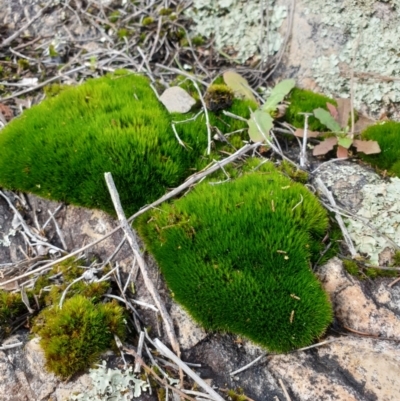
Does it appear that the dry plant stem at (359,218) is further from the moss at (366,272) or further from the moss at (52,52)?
the moss at (52,52)

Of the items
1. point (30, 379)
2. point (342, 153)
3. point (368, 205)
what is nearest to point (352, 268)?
point (368, 205)

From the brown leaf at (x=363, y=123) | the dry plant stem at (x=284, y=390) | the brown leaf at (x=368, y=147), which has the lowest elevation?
the dry plant stem at (x=284, y=390)

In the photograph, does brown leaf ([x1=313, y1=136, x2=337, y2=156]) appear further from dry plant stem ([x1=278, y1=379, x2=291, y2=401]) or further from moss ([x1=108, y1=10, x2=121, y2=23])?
moss ([x1=108, y1=10, x2=121, y2=23])

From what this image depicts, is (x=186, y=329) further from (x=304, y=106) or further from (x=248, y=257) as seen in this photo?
(x=304, y=106)

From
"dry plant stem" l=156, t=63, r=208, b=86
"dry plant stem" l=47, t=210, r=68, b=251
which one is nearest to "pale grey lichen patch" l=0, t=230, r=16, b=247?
"dry plant stem" l=47, t=210, r=68, b=251

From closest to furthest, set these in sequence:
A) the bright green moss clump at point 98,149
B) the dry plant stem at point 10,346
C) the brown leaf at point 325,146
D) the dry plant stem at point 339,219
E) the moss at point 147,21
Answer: the dry plant stem at point 10,346
the dry plant stem at point 339,219
the bright green moss clump at point 98,149
the brown leaf at point 325,146
the moss at point 147,21

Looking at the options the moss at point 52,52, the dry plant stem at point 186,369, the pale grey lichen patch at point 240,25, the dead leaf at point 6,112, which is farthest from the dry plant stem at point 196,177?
the moss at point 52,52

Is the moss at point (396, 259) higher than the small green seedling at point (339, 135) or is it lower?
lower

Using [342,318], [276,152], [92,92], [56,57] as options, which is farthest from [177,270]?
[56,57]
